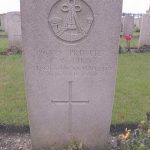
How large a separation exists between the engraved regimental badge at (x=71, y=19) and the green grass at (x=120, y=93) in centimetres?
165

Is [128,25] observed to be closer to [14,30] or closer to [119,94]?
[14,30]

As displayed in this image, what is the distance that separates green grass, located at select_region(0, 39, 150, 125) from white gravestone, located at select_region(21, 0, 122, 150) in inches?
33.5

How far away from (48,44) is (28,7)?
1.39 feet

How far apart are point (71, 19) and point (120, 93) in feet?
9.59

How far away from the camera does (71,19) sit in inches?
125

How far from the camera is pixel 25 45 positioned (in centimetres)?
326

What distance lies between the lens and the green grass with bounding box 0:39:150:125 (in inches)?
179

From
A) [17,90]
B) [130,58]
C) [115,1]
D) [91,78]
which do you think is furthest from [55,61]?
[130,58]

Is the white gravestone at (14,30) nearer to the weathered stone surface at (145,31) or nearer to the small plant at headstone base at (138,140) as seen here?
the weathered stone surface at (145,31)

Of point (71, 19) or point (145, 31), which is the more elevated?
point (71, 19)

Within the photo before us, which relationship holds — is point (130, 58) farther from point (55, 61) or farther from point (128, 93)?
point (55, 61)

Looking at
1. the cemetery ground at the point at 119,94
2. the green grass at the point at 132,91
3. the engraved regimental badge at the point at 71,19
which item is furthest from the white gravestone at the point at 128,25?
the engraved regimental badge at the point at 71,19

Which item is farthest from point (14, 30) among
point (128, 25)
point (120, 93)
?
point (128, 25)

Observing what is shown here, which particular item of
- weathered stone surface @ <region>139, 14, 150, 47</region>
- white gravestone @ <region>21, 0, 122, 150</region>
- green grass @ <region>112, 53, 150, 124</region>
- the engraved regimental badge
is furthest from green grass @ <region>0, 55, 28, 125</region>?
weathered stone surface @ <region>139, 14, 150, 47</region>
